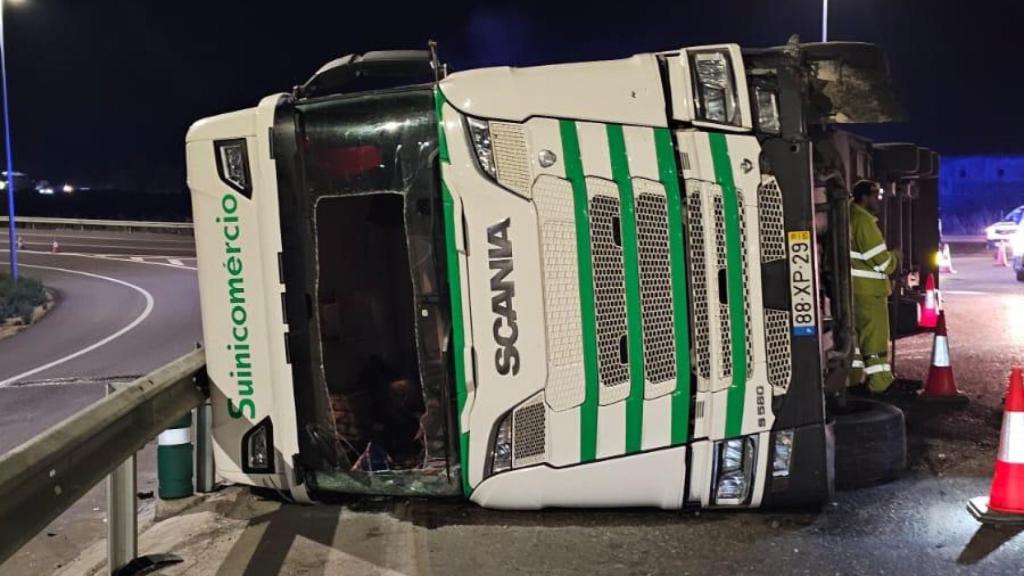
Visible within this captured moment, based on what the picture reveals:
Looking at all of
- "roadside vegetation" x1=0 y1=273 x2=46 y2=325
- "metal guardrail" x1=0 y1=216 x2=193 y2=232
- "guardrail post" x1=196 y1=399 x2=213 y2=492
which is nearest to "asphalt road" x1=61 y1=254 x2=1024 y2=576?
"guardrail post" x1=196 y1=399 x2=213 y2=492

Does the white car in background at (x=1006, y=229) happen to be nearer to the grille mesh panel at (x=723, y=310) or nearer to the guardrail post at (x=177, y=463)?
the grille mesh panel at (x=723, y=310)

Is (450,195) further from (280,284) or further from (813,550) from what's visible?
(813,550)

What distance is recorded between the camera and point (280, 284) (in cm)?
419

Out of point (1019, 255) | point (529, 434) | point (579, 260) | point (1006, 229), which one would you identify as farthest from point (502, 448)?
point (1006, 229)

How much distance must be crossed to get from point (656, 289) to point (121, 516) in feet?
8.01

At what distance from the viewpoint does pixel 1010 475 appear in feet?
14.0

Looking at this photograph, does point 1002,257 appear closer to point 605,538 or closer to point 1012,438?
point 1012,438

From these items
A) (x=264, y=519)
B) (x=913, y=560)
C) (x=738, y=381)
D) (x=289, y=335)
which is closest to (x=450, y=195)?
(x=289, y=335)

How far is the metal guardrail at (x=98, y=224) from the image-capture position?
147 ft

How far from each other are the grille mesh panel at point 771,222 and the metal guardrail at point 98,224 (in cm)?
4328

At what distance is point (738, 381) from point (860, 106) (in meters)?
1.59

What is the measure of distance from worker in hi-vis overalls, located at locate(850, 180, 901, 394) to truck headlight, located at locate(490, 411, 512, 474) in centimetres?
348

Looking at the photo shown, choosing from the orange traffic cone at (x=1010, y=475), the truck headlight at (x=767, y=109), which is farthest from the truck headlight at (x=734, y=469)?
the truck headlight at (x=767, y=109)

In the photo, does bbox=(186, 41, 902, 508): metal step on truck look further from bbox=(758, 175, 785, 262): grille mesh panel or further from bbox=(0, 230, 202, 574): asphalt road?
bbox=(0, 230, 202, 574): asphalt road
